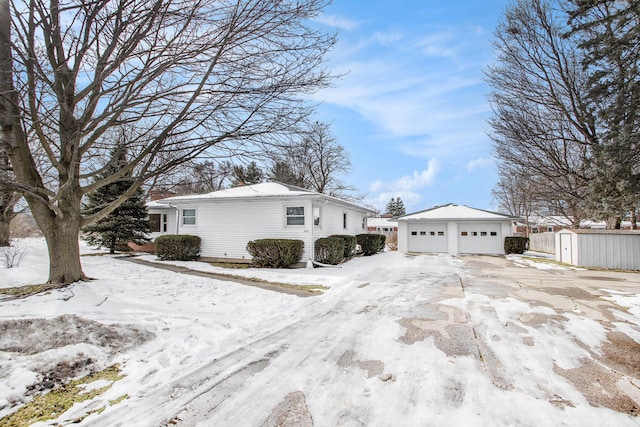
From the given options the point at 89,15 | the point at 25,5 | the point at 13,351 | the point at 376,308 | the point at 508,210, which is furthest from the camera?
the point at 508,210

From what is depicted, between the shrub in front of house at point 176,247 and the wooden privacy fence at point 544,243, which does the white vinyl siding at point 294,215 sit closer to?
the shrub in front of house at point 176,247

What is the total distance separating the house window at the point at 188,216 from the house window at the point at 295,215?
16.5ft

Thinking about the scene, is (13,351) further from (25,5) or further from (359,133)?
(359,133)

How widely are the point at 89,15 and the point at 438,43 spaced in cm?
845

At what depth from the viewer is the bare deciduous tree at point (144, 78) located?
5262mm

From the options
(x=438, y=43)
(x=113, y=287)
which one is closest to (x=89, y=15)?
(x=113, y=287)

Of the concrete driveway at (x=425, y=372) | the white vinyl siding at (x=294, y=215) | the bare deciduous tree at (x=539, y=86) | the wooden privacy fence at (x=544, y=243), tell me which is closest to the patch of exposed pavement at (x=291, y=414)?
the concrete driveway at (x=425, y=372)

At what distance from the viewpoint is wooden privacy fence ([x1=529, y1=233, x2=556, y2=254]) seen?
75.2 ft

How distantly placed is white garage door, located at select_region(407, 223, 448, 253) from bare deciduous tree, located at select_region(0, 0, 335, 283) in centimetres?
1748

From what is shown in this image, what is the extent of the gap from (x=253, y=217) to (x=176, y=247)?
148 inches

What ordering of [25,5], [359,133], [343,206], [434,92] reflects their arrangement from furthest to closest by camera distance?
[343,206] < [434,92] < [359,133] < [25,5]

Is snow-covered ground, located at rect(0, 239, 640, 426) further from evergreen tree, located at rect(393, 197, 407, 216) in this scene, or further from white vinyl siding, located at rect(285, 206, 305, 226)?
evergreen tree, located at rect(393, 197, 407, 216)

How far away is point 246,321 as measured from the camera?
17.3ft

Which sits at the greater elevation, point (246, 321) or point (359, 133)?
point (359, 133)
